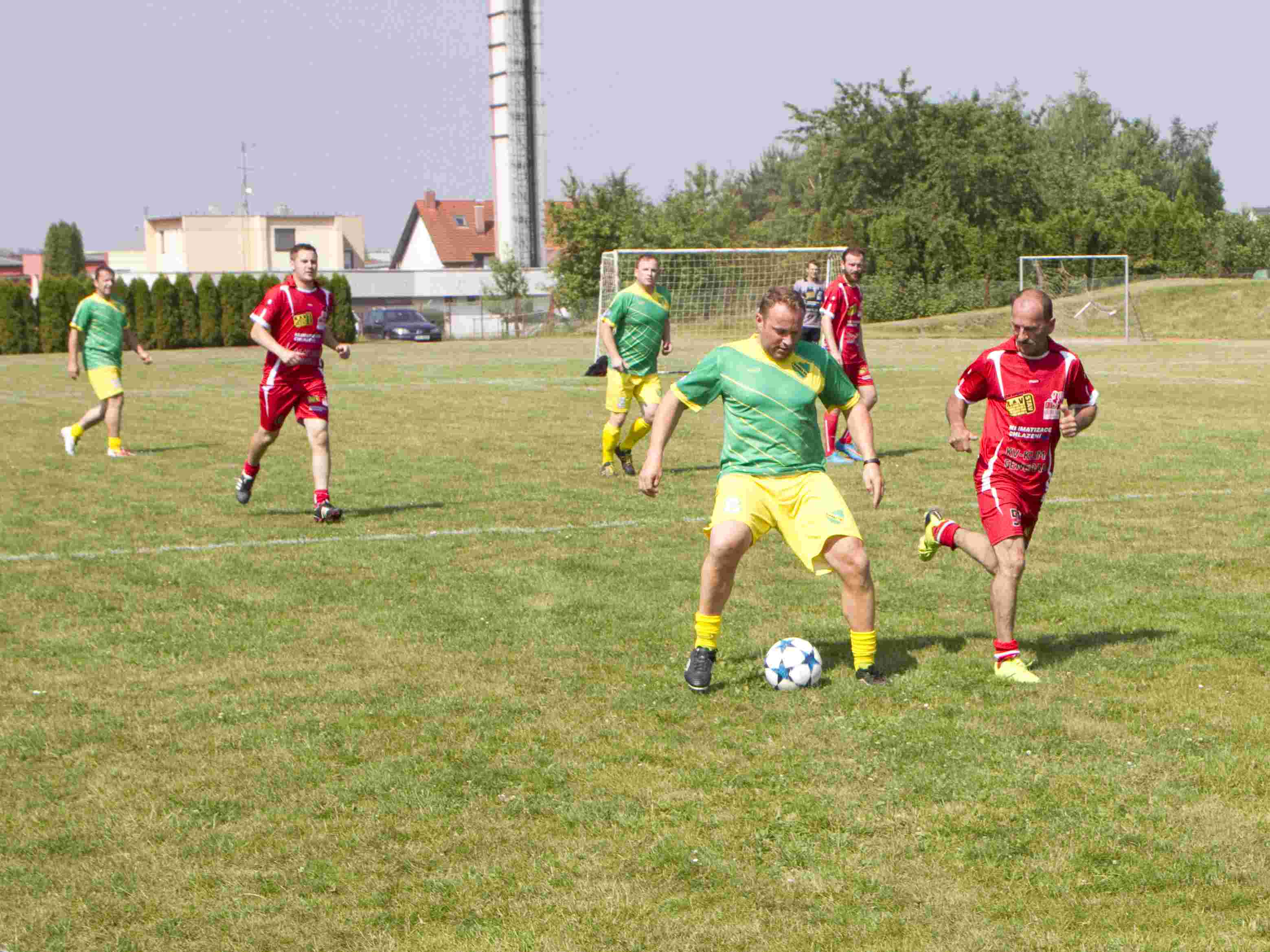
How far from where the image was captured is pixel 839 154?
68188mm

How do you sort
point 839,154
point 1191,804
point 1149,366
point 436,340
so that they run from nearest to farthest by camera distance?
point 1191,804, point 1149,366, point 436,340, point 839,154

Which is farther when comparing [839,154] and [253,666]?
[839,154]

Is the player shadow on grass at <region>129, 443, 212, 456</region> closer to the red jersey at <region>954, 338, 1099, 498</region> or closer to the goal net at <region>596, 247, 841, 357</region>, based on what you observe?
the red jersey at <region>954, 338, 1099, 498</region>

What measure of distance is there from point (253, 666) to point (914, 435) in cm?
1161

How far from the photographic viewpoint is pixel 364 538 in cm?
1073

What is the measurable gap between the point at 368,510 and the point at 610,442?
2.94 meters

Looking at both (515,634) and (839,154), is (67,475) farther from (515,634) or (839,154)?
(839,154)

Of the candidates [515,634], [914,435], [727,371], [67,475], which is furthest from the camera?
[914,435]

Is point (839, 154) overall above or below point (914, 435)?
above

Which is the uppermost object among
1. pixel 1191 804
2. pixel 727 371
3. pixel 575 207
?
pixel 575 207

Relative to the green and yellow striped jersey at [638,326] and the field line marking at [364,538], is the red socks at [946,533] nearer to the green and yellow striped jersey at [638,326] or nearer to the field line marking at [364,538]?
the field line marking at [364,538]

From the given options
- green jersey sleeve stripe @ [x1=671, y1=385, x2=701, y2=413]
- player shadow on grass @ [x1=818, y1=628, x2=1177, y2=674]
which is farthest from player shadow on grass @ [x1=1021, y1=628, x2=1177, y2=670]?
green jersey sleeve stripe @ [x1=671, y1=385, x2=701, y2=413]

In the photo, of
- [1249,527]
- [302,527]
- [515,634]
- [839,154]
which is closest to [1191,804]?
[515,634]

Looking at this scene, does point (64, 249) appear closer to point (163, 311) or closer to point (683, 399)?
point (163, 311)
